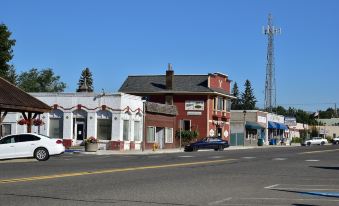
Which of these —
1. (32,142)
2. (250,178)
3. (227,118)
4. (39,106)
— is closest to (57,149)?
(32,142)

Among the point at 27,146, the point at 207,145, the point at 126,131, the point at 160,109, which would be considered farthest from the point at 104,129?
the point at 27,146

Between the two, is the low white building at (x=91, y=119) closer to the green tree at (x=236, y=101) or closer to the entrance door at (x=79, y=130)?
the entrance door at (x=79, y=130)

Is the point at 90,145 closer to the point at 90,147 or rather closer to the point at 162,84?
the point at 90,147

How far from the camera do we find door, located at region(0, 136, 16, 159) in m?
30.5

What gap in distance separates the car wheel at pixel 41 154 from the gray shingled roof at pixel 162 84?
38.2 m

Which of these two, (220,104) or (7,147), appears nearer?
(7,147)

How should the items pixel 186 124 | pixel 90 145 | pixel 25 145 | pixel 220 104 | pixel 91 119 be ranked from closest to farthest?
1. pixel 25 145
2. pixel 90 145
3. pixel 91 119
4. pixel 186 124
5. pixel 220 104

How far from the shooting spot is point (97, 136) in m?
51.1

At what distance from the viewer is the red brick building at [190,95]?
68.4m

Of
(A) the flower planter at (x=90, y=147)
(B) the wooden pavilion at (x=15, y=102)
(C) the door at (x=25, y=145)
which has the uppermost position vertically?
(B) the wooden pavilion at (x=15, y=102)

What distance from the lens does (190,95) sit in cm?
6869

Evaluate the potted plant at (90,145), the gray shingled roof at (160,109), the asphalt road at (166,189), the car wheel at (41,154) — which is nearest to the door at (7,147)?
the car wheel at (41,154)

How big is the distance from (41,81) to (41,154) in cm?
7863

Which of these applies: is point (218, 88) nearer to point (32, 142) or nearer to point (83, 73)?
point (32, 142)
